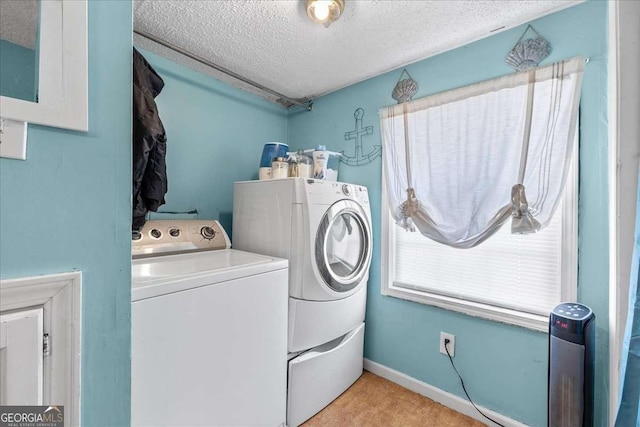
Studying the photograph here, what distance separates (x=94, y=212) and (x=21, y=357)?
1.13 feet

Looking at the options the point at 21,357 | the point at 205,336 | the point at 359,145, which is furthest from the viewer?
the point at 359,145

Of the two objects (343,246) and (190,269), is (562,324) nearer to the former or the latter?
(343,246)

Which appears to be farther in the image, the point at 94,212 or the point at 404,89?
the point at 404,89

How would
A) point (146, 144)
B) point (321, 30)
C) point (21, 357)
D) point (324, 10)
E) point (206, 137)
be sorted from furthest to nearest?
1. point (206, 137)
2. point (321, 30)
3. point (324, 10)
4. point (146, 144)
5. point (21, 357)

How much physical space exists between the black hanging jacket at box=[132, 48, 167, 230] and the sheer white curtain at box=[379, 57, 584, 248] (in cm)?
147

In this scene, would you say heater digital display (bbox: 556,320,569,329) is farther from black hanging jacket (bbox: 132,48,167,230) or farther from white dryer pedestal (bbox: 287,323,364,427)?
black hanging jacket (bbox: 132,48,167,230)

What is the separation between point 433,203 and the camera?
1.74 meters

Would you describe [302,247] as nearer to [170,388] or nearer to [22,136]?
[170,388]

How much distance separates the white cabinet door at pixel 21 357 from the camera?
1.85 feet

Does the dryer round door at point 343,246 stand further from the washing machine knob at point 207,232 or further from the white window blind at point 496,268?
the washing machine knob at point 207,232

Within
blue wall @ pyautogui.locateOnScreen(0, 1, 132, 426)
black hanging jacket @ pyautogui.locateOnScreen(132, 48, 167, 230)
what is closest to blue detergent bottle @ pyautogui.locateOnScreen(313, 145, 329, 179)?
black hanging jacket @ pyautogui.locateOnScreen(132, 48, 167, 230)

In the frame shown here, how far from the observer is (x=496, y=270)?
1623mm

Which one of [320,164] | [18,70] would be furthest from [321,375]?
[18,70]

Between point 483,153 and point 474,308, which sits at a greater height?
point 483,153
